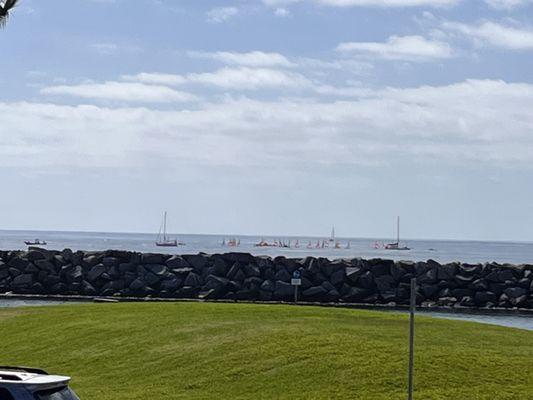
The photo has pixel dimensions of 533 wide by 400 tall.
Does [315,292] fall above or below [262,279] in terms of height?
below

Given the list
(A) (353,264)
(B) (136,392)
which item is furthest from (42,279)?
(B) (136,392)

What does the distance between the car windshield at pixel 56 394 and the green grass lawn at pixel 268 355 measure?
338 inches

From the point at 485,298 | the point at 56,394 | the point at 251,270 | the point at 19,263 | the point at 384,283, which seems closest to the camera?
the point at 56,394

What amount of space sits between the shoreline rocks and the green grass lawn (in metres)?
22.1

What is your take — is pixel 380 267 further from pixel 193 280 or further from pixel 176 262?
pixel 176 262

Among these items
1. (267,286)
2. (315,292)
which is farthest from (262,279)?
(315,292)

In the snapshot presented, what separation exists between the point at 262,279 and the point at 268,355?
31170mm

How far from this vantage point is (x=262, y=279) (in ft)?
170

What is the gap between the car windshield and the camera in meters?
9.34

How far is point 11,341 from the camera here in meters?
25.3

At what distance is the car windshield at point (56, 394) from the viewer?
9.34 m

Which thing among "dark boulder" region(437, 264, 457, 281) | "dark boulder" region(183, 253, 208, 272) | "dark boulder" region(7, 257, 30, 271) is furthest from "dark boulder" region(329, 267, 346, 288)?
"dark boulder" region(7, 257, 30, 271)

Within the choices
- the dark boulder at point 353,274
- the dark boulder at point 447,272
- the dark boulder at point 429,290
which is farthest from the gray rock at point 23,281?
the dark boulder at point 447,272

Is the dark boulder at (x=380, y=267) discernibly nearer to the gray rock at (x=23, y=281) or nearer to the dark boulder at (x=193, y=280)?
the dark boulder at (x=193, y=280)
